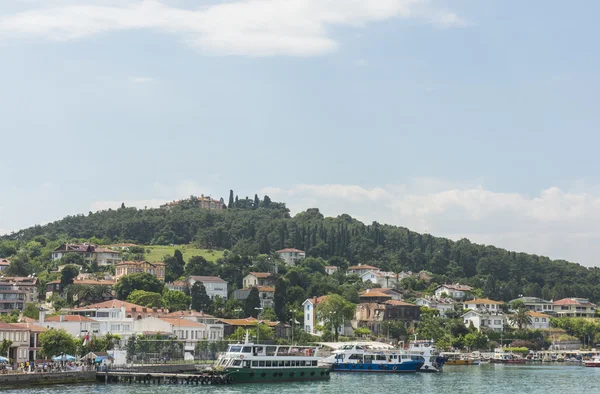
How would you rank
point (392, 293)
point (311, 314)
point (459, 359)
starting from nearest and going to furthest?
point (459, 359)
point (311, 314)
point (392, 293)

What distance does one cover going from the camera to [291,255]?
19062cm

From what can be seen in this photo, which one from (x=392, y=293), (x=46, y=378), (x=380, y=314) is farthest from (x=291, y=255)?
(x=46, y=378)

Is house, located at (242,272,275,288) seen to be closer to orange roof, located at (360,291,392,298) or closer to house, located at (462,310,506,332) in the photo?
orange roof, located at (360,291,392,298)

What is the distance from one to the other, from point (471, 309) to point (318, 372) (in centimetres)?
7261

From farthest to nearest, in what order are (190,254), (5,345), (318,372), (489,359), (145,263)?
(190,254)
(145,263)
(489,359)
(318,372)
(5,345)

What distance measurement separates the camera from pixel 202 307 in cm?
13200

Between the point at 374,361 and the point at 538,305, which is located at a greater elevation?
the point at 538,305

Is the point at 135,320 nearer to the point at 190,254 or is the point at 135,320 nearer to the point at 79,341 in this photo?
the point at 79,341

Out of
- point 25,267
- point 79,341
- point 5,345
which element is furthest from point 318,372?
point 25,267

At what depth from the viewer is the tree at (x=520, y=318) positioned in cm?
15462

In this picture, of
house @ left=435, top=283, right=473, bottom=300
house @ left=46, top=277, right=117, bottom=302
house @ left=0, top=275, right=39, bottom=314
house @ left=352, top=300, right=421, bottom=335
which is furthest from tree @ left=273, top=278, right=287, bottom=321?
house @ left=435, top=283, right=473, bottom=300

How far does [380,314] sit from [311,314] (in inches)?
500

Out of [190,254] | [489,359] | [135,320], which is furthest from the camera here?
[190,254]

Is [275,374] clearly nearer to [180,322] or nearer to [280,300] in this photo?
[180,322]
